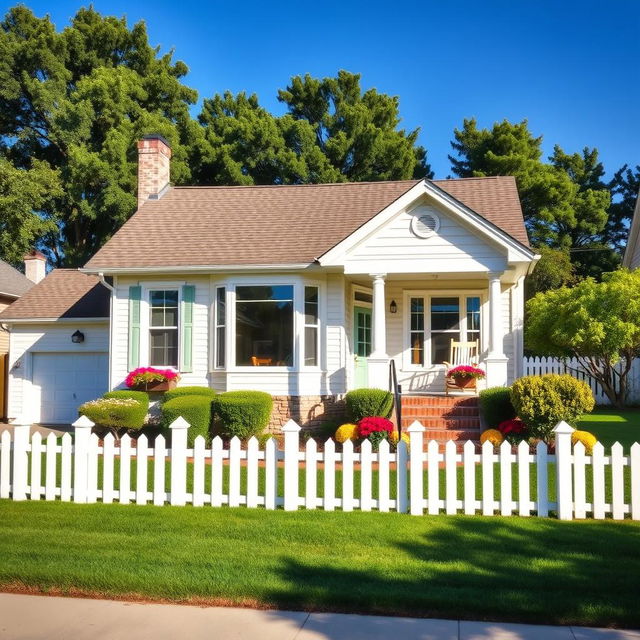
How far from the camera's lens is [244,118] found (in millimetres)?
32500

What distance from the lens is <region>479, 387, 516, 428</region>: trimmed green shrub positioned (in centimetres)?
1341

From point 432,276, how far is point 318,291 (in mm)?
2486

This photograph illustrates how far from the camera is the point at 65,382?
1988 centimetres

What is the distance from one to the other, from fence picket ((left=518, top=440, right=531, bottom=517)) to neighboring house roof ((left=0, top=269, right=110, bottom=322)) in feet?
46.1

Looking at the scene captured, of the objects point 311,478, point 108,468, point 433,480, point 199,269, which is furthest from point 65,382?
point 433,480

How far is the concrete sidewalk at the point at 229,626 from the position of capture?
4.88 meters

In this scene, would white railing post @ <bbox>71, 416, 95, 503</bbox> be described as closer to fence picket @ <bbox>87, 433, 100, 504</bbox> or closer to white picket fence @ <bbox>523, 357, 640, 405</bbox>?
fence picket @ <bbox>87, 433, 100, 504</bbox>

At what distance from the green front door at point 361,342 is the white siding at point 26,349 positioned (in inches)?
310

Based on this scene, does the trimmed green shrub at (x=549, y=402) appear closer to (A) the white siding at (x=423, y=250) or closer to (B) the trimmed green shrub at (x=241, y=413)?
(A) the white siding at (x=423, y=250)

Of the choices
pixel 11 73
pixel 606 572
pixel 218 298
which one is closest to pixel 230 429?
pixel 218 298

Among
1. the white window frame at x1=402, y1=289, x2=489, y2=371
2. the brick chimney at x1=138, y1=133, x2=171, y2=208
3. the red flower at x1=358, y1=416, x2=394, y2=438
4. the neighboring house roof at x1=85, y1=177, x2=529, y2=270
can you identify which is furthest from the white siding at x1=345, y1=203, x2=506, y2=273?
the brick chimney at x1=138, y1=133, x2=171, y2=208

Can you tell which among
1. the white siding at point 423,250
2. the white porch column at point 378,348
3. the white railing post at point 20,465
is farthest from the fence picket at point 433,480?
the white siding at point 423,250

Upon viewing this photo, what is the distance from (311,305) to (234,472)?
818cm

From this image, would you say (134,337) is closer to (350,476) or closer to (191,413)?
(191,413)
